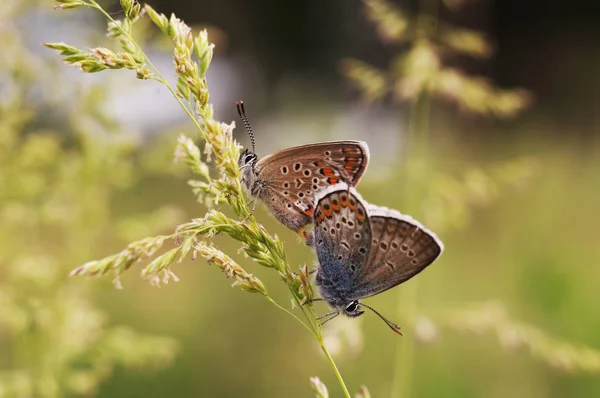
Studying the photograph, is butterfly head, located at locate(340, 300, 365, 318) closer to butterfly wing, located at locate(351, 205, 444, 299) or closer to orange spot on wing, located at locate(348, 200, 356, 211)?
butterfly wing, located at locate(351, 205, 444, 299)

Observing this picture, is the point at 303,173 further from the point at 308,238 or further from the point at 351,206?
the point at 351,206

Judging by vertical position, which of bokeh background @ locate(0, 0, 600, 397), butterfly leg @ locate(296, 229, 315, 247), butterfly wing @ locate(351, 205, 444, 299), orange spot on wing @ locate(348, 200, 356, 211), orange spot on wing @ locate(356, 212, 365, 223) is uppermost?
orange spot on wing @ locate(348, 200, 356, 211)

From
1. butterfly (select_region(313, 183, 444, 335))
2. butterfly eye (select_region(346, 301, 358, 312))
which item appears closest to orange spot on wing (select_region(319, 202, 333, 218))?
butterfly (select_region(313, 183, 444, 335))

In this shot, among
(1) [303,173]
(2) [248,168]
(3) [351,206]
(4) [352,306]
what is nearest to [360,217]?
(3) [351,206]

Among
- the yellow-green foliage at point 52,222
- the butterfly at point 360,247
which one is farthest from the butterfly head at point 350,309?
the yellow-green foliage at point 52,222

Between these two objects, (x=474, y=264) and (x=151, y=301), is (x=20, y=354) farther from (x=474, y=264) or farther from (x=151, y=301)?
(x=474, y=264)

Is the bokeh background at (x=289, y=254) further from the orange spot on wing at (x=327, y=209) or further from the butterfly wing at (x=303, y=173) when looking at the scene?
the orange spot on wing at (x=327, y=209)
